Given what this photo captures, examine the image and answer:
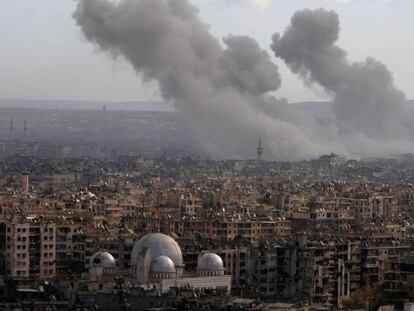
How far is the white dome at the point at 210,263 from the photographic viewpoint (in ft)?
140

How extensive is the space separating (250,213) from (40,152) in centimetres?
9055

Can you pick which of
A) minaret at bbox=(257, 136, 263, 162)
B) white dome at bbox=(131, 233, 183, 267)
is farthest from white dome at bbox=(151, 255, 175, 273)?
minaret at bbox=(257, 136, 263, 162)

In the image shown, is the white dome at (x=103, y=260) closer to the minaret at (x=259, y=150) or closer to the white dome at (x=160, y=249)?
the white dome at (x=160, y=249)

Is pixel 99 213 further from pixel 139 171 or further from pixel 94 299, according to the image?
pixel 139 171

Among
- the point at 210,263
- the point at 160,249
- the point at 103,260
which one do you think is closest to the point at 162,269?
the point at 160,249

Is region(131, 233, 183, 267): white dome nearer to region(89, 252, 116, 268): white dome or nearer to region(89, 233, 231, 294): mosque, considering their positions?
region(89, 233, 231, 294): mosque

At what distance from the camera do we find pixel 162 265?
135ft

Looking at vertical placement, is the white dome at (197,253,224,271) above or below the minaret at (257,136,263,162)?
below

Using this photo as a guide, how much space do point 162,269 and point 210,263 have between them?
197 cm

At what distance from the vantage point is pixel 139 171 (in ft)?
370

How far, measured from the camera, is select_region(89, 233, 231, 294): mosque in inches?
1602

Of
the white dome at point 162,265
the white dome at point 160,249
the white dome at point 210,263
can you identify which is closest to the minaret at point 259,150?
the white dome at point 160,249

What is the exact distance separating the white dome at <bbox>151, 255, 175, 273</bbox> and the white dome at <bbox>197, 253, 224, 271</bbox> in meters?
1.34

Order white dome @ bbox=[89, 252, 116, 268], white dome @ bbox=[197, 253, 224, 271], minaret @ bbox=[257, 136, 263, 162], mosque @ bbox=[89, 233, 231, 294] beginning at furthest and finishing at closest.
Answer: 1. minaret @ bbox=[257, 136, 263, 162]
2. white dome @ bbox=[89, 252, 116, 268]
3. white dome @ bbox=[197, 253, 224, 271]
4. mosque @ bbox=[89, 233, 231, 294]
